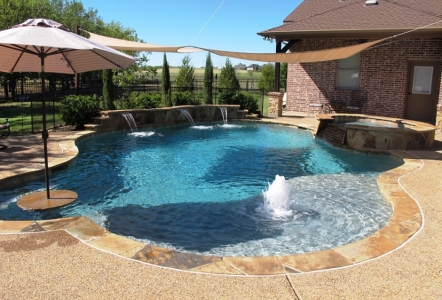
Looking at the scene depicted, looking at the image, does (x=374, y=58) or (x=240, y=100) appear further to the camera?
(x=240, y=100)

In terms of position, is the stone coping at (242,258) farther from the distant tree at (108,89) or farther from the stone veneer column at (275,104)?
the stone veneer column at (275,104)

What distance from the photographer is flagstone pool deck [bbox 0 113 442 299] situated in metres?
3.27

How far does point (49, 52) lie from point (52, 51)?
304 mm

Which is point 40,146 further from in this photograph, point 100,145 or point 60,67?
point 60,67

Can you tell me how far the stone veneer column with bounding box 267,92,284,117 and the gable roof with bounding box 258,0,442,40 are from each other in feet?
7.96

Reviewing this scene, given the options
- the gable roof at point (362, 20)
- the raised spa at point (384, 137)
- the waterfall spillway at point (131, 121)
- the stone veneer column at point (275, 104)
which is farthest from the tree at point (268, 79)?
the raised spa at point (384, 137)

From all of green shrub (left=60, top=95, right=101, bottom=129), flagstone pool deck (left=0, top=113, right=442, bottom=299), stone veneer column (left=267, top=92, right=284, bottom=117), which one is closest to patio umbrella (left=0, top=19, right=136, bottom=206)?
flagstone pool deck (left=0, top=113, right=442, bottom=299)

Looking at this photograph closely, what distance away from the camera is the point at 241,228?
17.6 ft

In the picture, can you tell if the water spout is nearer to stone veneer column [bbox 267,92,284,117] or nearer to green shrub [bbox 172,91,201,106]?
green shrub [bbox 172,91,201,106]

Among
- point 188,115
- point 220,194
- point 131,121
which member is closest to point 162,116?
point 188,115

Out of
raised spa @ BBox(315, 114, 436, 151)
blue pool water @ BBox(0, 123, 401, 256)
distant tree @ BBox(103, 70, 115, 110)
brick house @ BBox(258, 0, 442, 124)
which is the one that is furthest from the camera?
brick house @ BBox(258, 0, 442, 124)

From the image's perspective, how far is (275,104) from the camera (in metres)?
17.0

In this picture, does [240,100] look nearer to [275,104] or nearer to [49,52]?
[275,104]

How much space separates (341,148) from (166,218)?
6.90m
